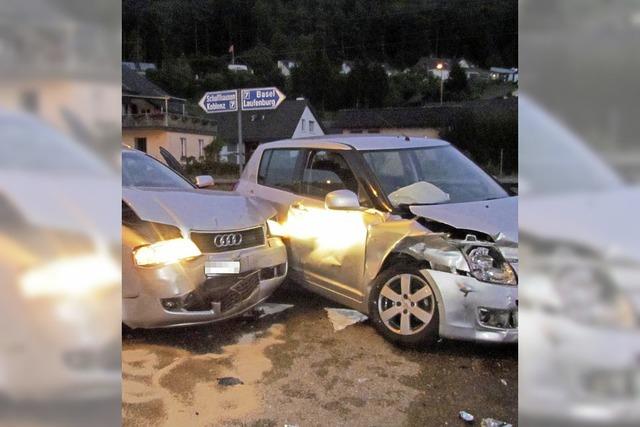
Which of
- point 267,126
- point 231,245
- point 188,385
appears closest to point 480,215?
point 231,245

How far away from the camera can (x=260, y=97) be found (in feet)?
9.20

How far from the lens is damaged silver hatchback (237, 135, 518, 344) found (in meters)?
2.61

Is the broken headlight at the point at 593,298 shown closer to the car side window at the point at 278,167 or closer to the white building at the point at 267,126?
the white building at the point at 267,126

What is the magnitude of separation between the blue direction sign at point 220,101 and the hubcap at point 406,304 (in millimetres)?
1081

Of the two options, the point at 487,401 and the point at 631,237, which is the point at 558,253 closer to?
the point at 631,237

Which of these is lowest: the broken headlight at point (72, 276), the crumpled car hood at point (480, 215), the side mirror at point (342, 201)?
the broken headlight at point (72, 276)

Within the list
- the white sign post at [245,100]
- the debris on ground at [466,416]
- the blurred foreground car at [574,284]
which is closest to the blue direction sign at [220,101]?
the white sign post at [245,100]

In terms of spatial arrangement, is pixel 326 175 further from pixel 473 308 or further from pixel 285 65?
pixel 473 308

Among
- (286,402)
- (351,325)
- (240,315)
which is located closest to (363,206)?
(351,325)

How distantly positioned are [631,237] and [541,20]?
2.05ft

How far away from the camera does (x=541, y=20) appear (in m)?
1.67

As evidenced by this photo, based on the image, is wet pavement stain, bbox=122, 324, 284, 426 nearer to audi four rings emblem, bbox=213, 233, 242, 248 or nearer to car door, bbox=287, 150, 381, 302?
audi four rings emblem, bbox=213, 233, 242, 248

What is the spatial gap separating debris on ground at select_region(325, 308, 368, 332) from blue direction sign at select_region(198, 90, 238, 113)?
1063 mm

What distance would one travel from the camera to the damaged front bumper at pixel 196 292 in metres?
2.30
